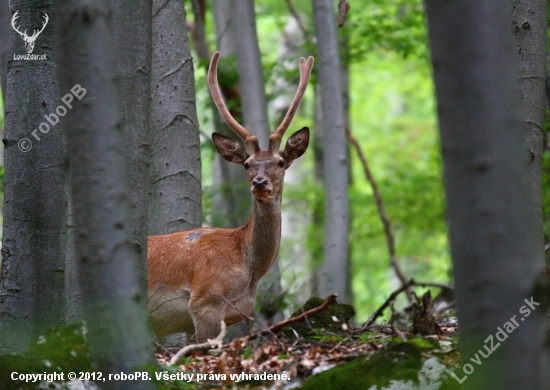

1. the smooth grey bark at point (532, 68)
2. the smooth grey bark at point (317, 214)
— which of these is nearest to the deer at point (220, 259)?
the smooth grey bark at point (532, 68)

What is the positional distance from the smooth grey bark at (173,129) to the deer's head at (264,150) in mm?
332

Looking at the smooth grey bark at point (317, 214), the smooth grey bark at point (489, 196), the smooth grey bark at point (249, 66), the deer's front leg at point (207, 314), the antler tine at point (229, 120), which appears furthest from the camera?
the smooth grey bark at point (317, 214)

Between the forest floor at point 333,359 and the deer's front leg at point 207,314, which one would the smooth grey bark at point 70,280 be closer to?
the forest floor at point 333,359

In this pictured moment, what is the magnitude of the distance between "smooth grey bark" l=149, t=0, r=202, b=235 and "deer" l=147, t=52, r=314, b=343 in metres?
0.41

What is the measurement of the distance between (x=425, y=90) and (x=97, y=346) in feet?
80.6

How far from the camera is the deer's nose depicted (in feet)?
25.2

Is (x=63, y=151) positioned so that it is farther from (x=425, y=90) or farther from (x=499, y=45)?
(x=425, y=90)

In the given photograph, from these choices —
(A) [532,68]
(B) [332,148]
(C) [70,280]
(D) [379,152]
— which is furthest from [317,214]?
(C) [70,280]

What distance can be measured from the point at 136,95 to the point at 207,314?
12.3ft

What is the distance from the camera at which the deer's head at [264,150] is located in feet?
25.8

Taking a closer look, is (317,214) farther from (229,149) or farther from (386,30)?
(229,149)

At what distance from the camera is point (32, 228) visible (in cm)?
515
